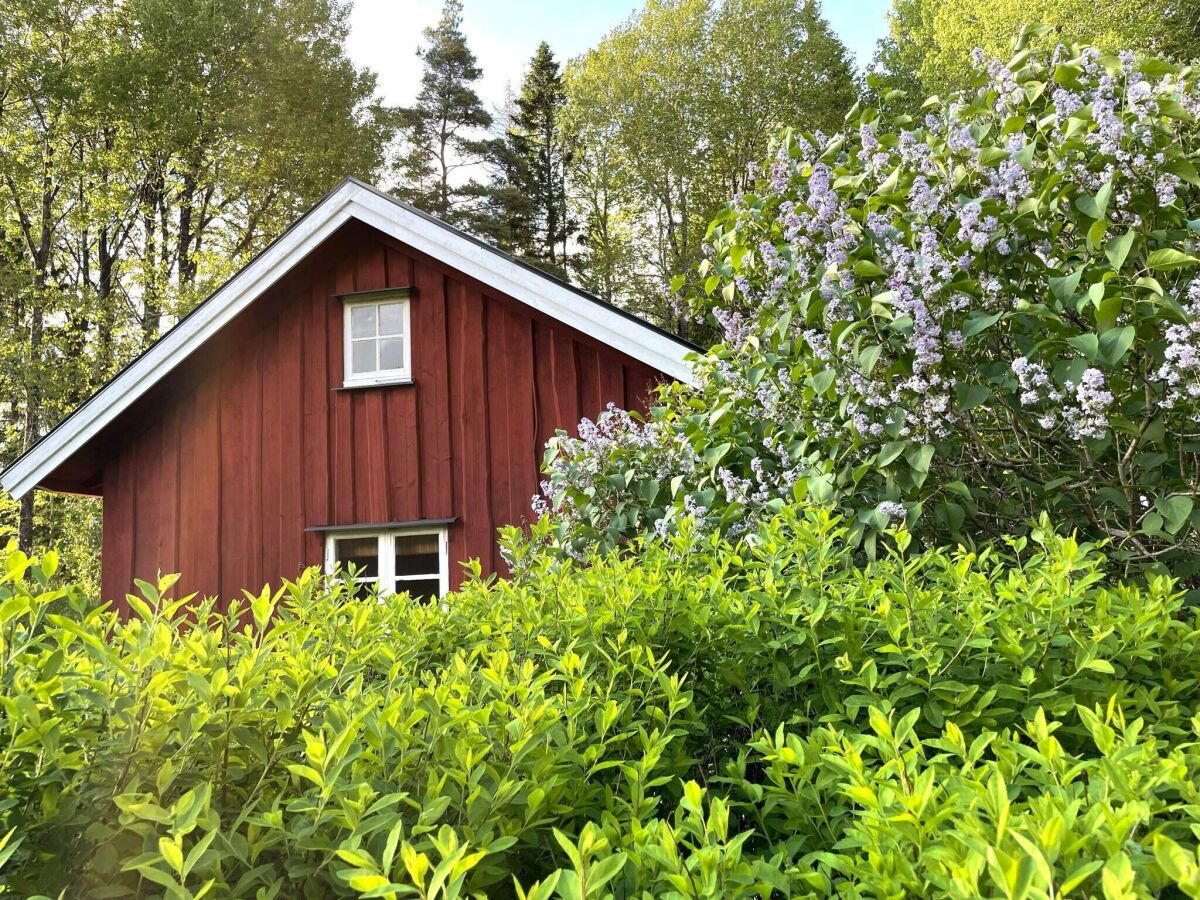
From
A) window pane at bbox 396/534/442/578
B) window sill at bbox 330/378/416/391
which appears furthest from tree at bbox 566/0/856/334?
window pane at bbox 396/534/442/578

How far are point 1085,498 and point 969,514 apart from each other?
51 cm

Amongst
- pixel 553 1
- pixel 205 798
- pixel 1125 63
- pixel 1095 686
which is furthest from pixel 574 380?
pixel 553 1

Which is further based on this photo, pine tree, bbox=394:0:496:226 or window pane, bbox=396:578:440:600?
pine tree, bbox=394:0:496:226

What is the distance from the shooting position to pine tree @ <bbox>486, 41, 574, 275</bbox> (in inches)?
1260

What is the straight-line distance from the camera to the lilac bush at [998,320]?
9.14ft

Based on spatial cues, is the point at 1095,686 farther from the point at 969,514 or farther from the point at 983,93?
the point at 983,93

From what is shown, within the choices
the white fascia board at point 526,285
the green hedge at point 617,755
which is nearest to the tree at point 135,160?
the white fascia board at point 526,285

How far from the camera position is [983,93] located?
323cm

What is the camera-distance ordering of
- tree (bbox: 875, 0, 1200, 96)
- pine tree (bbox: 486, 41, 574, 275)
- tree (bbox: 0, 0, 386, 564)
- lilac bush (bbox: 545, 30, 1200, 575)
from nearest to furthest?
lilac bush (bbox: 545, 30, 1200, 575), tree (bbox: 0, 0, 386, 564), tree (bbox: 875, 0, 1200, 96), pine tree (bbox: 486, 41, 574, 275)

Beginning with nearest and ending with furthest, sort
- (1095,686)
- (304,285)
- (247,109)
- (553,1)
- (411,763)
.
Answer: (411,763) → (1095,686) → (304,285) → (247,109) → (553,1)

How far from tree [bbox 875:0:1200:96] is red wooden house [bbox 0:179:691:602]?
1577cm

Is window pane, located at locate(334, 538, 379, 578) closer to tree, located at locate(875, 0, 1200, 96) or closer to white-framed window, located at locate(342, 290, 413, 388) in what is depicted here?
white-framed window, located at locate(342, 290, 413, 388)

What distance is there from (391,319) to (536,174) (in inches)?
1057

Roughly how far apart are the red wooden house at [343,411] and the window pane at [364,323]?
0.01 meters
